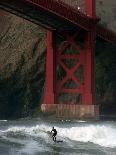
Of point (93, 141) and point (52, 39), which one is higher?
point (52, 39)

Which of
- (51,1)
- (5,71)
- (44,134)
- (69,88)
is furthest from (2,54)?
(44,134)

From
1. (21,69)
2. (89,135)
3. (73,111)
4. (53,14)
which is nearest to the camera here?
(89,135)

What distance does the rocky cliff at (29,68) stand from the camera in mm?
76875

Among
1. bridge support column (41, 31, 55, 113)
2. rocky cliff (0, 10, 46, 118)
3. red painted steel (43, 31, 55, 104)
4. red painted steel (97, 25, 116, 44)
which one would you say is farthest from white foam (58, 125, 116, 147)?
rocky cliff (0, 10, 46, 118)

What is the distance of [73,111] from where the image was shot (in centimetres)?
6994

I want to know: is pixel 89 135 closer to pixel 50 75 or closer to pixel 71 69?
pixel 50 75

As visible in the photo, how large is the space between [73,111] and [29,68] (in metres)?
12.3

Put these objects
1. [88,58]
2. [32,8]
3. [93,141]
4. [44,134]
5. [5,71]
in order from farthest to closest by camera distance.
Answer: [5,71], [88,58], [32,8], [44,134], [93,141]

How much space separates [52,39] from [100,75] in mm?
8341

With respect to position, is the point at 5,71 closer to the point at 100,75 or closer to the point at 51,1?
the point at 100,75

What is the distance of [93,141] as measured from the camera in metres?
38.2

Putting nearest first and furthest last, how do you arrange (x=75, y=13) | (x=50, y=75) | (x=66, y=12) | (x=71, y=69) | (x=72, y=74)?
(x=66, y=12), (x=75, y=13), (x=50, y=75), (x=72, y=74), (x=71, y=69)

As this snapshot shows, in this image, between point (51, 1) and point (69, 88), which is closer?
point (51, 1)

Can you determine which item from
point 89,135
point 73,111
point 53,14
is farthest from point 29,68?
point 89,135
